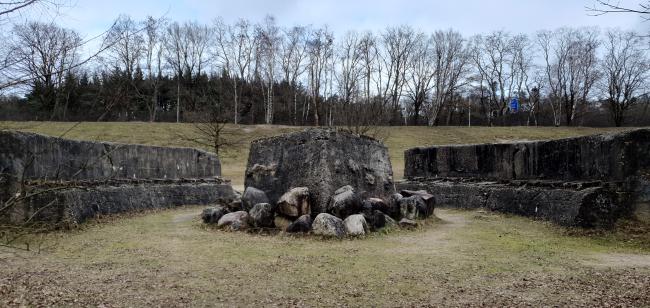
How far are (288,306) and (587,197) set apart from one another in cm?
566

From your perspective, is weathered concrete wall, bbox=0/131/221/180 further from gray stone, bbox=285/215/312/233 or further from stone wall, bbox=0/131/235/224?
gray stone, bbox=285/215/312/233

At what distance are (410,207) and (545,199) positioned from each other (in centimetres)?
255

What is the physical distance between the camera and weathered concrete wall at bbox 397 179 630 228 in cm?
738

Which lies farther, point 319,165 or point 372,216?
point 319,165

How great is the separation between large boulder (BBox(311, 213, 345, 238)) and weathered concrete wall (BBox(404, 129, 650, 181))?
4.47m

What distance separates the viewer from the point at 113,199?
1018 cm

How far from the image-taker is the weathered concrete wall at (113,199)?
25.1ft

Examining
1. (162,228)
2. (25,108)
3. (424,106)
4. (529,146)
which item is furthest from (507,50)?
(25,108)

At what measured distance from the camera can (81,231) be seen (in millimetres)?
7961

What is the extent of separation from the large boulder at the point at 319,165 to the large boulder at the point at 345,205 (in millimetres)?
475

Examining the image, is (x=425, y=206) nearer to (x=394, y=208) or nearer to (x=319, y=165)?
(x=394, y=208)

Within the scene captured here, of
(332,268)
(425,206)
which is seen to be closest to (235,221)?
(332,268)

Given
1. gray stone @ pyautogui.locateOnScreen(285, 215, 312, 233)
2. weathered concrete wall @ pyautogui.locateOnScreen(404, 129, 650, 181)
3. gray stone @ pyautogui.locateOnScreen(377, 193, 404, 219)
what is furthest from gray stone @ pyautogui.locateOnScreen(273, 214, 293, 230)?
weathered concrete wall @ pyautogui.locateOnScreen(404, 129, 650, 181)

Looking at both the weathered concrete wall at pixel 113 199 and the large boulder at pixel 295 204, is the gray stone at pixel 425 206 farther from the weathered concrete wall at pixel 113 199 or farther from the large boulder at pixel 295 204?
the weathered concrete wall at pixel 113 199
